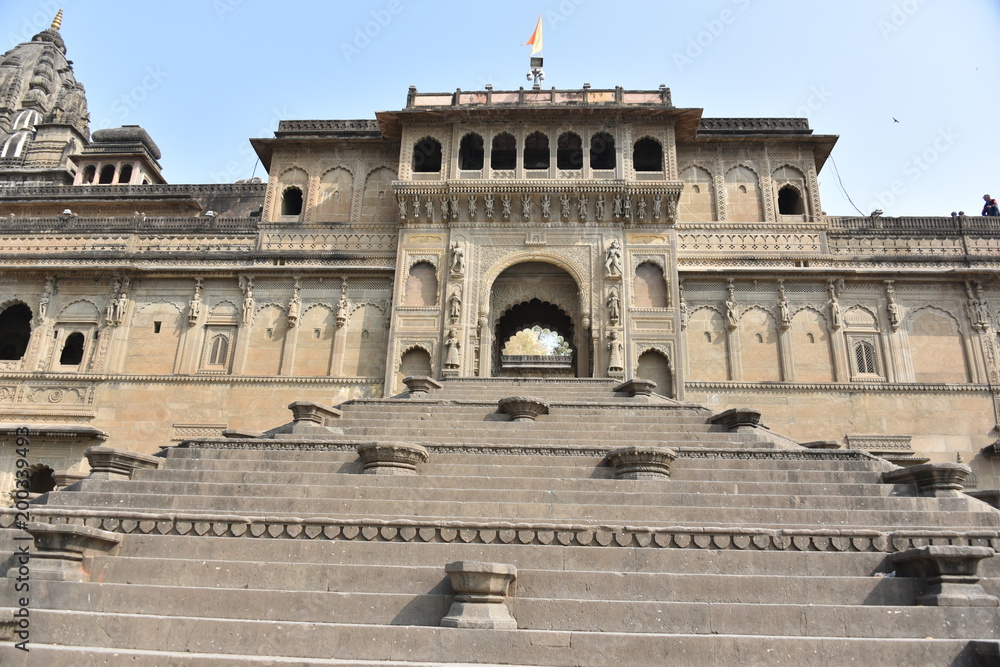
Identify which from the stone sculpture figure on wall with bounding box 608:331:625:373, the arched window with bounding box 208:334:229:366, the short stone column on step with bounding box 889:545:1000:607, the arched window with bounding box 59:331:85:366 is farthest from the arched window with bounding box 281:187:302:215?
the short stone column on step with bounding box 889:545:1000:607

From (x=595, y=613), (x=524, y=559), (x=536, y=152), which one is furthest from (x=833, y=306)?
(x=595, y=613)

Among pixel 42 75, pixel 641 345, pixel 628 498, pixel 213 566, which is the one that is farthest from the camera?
pixel 42 75

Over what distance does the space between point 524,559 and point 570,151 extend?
59.3 feet

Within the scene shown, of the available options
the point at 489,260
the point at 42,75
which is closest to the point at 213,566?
the point at 489,260

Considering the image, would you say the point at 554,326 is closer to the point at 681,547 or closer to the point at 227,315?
the point at 227,315

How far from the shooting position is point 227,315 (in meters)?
21.6

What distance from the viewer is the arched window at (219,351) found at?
69.3 feet

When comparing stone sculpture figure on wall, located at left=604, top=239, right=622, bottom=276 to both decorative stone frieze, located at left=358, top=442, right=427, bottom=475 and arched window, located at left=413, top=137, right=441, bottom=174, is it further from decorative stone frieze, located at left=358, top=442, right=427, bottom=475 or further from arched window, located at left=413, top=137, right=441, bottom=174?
decorative stone frieze, located at left=358, top=442, right=427, bottom=475

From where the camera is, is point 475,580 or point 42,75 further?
point 42,75

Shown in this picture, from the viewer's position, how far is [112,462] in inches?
376

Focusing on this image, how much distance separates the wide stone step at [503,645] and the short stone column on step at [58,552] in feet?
4.35

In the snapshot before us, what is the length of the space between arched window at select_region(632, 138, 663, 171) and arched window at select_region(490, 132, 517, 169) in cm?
375

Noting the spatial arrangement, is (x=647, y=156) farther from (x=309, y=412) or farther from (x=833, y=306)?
(x=309, y=412)

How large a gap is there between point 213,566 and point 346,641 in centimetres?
204
